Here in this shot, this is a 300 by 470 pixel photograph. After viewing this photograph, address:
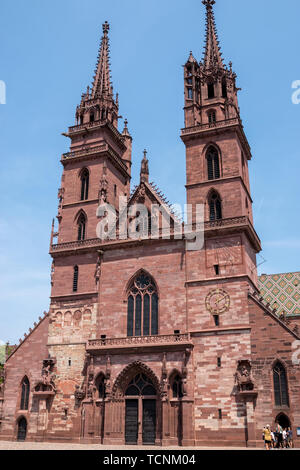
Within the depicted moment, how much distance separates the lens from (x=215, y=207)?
104 feet

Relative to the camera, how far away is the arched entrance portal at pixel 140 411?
27.5 metres

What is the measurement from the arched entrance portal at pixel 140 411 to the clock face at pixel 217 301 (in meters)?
5.55

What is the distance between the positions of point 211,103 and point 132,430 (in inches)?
888

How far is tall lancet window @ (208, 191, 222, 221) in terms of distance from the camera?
3158cm

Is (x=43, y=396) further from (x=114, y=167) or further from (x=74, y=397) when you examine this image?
(x=114, y=167)

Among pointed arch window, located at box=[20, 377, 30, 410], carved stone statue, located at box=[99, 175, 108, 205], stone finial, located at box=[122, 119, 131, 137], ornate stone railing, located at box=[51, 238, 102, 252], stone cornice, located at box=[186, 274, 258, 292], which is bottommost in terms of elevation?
pointed arch window, located at box=[20, 377, 30, 410]

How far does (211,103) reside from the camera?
35.5 m

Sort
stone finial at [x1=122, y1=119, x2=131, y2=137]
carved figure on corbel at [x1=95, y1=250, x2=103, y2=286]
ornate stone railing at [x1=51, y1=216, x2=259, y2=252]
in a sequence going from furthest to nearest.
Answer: stone finial at [x1=122, y1=119, x2=131, y2=137], carved figure on corbel at [x1=95, y1=250, x2=103, y2=286], ornate stone railing at [x1=51, y1=216, x2=259, y2=252]

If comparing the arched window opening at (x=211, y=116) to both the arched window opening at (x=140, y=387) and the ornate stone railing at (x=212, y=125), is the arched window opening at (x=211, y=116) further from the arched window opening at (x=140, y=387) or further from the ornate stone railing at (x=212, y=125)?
the arched window opening at (x=140, y=387)

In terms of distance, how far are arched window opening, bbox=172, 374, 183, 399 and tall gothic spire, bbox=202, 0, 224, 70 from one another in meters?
22.9

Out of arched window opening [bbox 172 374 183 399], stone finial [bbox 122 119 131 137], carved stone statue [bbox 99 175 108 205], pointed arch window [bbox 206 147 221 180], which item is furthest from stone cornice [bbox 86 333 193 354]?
stone finial [bbox 122 119 131 137]

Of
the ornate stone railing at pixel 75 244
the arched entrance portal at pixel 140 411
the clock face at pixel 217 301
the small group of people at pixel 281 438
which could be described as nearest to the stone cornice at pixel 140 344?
the arched entrance portal at pixel 140 411

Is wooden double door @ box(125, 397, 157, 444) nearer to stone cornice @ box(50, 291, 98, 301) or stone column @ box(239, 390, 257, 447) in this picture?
stone column @ box(239, 390, 257, 447)
